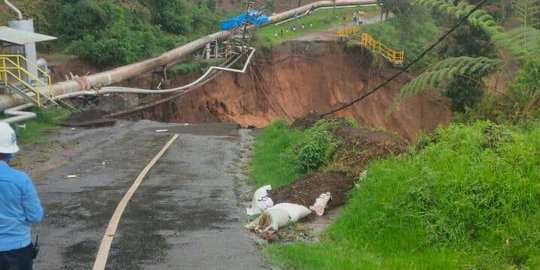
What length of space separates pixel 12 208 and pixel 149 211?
4179 millimetres

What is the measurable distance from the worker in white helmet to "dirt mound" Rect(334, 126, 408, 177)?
18.8 ft

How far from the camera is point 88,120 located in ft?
67.0

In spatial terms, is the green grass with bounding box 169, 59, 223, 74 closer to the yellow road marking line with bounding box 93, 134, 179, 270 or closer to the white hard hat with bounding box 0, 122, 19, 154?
the yellow road marking line with bounding box 93, 134, 179, 270

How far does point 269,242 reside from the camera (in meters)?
7.40

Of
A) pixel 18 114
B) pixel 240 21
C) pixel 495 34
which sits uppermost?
pixel 495 34

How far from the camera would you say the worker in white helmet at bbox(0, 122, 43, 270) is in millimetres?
4695

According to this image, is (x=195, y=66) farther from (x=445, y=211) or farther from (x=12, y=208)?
(x=12, y=208)

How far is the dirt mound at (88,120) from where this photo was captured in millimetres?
19688

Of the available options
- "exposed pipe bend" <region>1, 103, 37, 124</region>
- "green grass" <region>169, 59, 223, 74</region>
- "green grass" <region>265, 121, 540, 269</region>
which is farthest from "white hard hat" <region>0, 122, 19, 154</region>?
"green grass" <region>169, 59, 223, 74</region>

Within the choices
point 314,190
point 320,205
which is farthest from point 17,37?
point 320,205

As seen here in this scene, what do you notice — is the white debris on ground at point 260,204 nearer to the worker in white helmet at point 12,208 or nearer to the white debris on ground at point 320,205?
the white debris on ground at point 320,205

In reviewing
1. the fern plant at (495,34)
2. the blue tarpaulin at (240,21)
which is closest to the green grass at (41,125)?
the fern plant at (495,34)

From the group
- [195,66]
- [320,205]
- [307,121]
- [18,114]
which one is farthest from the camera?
[195,66]

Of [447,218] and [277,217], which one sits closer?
[447,218]
